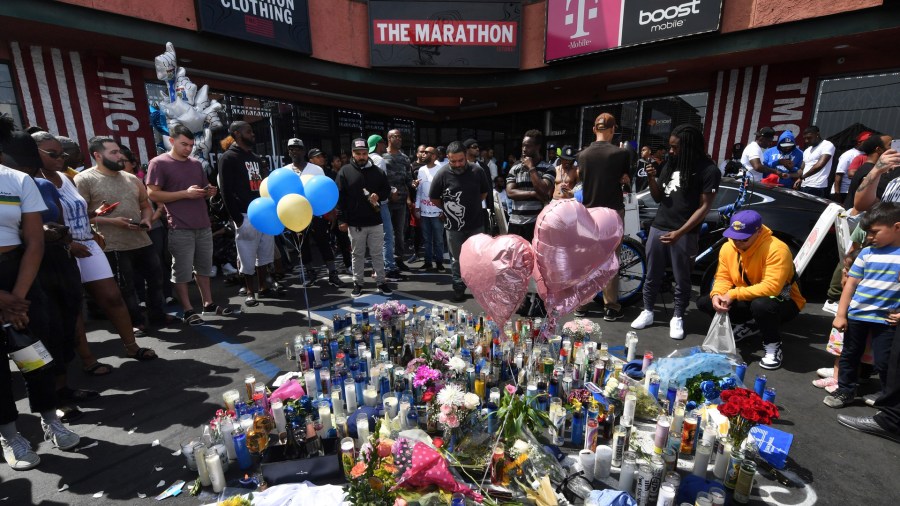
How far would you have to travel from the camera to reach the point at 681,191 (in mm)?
3951

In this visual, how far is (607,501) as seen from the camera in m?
1.86

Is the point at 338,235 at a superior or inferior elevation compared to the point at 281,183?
inferior

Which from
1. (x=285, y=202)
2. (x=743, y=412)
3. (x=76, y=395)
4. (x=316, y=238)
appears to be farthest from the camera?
(x=316, y=238)

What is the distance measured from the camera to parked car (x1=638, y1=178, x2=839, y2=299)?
498cm

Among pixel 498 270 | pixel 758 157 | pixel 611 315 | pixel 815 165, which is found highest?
pixel 758 157

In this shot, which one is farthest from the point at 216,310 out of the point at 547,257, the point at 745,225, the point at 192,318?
the point at 745,225

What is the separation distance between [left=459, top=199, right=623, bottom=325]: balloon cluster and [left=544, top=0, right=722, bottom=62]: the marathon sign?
27.1ft

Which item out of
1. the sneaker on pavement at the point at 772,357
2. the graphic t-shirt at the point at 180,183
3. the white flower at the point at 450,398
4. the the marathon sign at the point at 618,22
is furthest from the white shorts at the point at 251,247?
the the marathon sign at the point at 618,22

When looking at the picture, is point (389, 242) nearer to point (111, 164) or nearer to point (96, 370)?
point (111, 164)

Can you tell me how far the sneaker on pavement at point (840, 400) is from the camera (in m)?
2.94

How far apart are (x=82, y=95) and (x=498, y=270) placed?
10.1 meters

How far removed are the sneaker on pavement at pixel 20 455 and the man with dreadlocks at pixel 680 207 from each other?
508cm

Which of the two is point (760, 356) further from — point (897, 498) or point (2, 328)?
point (2, 328)

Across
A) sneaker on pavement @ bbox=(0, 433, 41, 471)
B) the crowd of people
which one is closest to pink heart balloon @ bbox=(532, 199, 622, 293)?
the crowd of people
